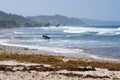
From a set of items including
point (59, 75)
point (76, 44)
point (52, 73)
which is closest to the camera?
point (59, 75)

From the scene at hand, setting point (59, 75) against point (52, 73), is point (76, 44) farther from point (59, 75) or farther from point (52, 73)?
point (59, 75)

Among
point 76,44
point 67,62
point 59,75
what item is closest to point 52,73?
point 59,75

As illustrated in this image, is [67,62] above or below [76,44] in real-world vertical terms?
above

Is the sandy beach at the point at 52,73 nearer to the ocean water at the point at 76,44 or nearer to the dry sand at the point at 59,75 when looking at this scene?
the dry sand at the point at 59,75

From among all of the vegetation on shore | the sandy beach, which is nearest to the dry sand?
the sandy beach

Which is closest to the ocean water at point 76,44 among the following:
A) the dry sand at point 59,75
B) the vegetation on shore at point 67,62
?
the vegetation on shore at point 67,62

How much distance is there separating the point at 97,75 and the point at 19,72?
3312 millimetres

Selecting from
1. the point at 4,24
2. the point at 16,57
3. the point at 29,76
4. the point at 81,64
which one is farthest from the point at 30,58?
the point at 4,24

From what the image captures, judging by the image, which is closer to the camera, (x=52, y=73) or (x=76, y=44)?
(x=52, y=73)

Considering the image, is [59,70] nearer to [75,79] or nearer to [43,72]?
[43,72]

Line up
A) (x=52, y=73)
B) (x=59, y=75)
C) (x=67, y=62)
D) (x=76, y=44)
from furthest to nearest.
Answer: (x=76, y=44), (x=67, y=62), (x=52, y=73), (x=59, y=75)

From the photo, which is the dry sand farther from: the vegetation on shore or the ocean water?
the ocean water

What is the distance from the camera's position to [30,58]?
822 inches

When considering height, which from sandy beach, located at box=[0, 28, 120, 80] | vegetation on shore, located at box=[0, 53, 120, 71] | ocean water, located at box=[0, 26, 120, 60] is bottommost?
ocean water, located at box=[0, 26, 120, 60]
